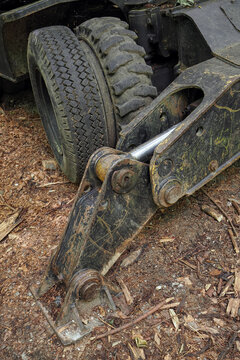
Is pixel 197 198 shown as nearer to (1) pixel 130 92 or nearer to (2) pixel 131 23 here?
(1) pixel 130 92

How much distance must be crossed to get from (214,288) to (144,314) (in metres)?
0.50

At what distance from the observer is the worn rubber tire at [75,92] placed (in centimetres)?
338

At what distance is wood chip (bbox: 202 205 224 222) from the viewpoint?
10.5ft

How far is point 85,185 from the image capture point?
2.73 m

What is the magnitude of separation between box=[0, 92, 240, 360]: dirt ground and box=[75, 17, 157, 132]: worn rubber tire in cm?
90

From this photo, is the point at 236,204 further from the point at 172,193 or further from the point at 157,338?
the point at 157,338

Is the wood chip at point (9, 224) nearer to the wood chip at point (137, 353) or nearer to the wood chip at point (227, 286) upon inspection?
the wood chip at point (137, 353)

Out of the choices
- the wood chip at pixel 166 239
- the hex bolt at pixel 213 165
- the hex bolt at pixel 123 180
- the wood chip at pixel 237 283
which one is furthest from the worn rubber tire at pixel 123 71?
the wood chip at pixel 237 283

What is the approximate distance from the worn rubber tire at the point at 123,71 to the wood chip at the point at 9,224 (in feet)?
4.07

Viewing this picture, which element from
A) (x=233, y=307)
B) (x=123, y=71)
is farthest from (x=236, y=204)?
(x=123, y=71)

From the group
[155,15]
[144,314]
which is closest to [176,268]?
[144,314]

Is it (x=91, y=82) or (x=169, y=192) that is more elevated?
(x=91, y=82)

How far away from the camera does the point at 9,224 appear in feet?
12.0

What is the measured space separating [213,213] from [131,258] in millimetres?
768
